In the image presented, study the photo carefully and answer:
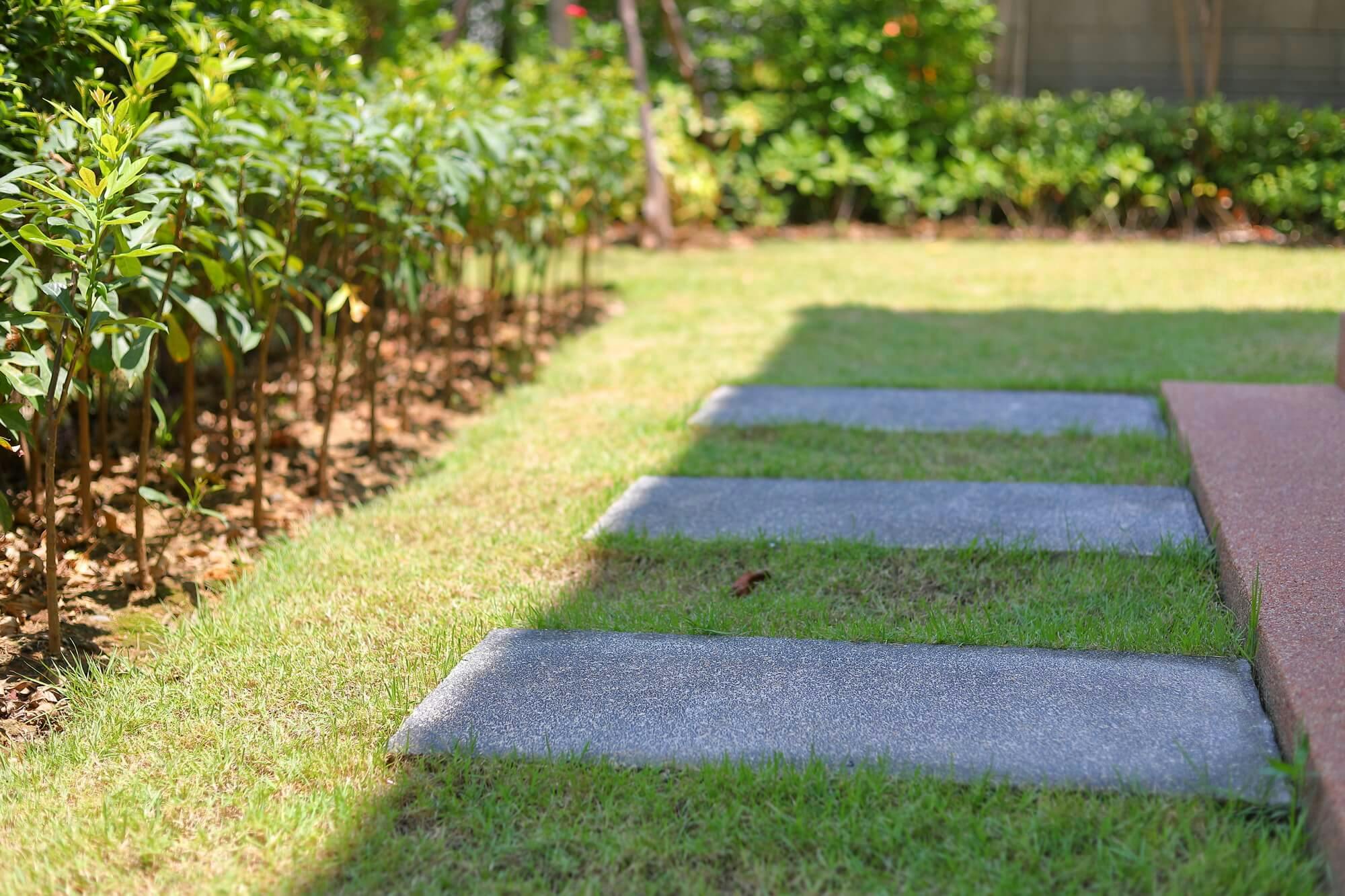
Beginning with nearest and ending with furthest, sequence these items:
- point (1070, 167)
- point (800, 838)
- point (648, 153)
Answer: point (800, 838) → point (648, 153) → point (1070, 167)

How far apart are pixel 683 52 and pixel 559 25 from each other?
3.08 ft

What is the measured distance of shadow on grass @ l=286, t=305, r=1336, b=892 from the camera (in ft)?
5.60

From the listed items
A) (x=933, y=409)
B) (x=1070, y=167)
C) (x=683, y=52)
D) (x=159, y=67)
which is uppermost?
(x=683, y=52)

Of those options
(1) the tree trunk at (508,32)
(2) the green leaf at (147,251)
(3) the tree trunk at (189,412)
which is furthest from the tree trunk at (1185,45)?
(2) the green leaf at (147,251)

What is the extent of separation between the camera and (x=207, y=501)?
3.42m

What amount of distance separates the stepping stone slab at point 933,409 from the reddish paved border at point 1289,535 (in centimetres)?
19

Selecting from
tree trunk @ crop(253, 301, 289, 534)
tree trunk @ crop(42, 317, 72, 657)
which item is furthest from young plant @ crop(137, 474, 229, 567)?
tree trunk @ crop(42, 317, 72, 657)

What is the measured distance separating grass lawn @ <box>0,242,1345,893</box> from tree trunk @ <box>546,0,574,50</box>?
4.66 m

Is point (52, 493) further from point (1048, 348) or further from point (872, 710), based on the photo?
point (1048, 348)

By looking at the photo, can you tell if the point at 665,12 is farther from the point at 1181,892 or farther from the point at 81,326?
the point at 1181,892

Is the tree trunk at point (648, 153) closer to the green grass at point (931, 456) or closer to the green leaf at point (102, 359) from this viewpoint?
the green grass at point (931, 456)

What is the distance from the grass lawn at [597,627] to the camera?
174 centimetres

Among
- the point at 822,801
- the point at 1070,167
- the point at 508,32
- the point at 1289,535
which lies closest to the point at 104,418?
the point at 822,801

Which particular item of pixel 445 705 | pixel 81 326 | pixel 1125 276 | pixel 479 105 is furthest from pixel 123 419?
pixel 1125 276
